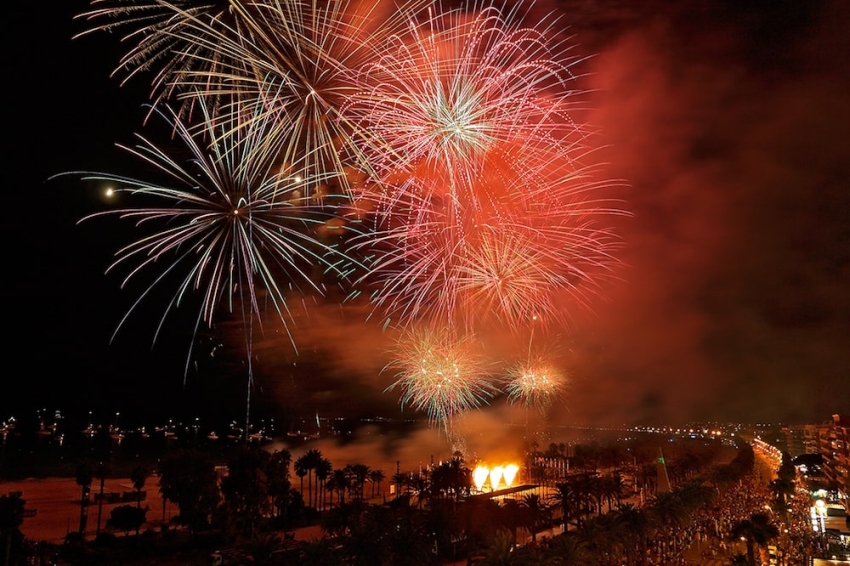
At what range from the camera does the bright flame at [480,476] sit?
53900 mm

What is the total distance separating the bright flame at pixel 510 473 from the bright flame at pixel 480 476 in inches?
78.1

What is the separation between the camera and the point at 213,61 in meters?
12.8

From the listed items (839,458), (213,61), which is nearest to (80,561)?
(213,61)

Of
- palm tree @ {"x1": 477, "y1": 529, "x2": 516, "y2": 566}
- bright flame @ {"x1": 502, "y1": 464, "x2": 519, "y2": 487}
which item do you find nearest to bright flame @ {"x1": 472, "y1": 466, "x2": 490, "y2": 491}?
bright flame @ {"x1": 502, "y1": 464, "x2": 519, "y2": 487}

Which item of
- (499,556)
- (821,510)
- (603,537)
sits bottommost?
(821,510)

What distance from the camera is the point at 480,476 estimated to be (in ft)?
181

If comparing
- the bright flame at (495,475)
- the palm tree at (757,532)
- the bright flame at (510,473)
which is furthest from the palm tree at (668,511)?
the bright flame at (510,473)

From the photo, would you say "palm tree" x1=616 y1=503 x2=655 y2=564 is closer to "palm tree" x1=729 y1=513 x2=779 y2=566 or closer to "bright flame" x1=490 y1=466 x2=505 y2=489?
"palm tree" x1=729 y1=513 x2=779 y2=566

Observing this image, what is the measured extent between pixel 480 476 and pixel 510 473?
4292 mm

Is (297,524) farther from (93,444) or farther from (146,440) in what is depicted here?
(146,440)

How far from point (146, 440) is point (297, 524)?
110428 mm

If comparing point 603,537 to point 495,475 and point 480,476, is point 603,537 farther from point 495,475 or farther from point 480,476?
point 495,475

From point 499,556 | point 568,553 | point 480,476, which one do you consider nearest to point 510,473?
point 480,476

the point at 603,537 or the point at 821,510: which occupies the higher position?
the point at 603,537
